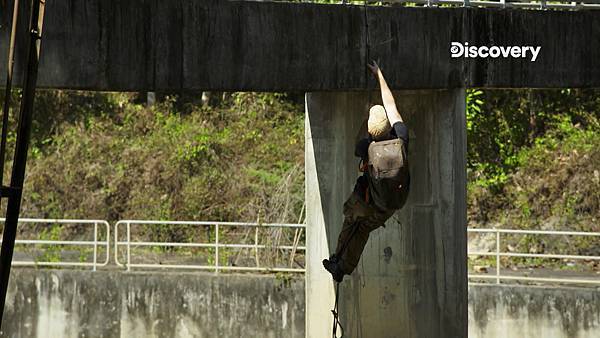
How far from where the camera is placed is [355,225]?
12961 mm

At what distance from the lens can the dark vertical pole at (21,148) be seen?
31.9 feet

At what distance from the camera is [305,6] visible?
1316 centimetres

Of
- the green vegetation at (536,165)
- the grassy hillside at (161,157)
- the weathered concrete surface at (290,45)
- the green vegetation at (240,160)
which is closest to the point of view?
the weathered concrete surface at (290,45)

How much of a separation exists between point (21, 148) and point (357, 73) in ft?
15.7

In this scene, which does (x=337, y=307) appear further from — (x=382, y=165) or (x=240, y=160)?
(x=240, y=160)

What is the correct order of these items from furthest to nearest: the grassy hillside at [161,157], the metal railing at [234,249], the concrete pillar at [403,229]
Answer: the grassy hillside at [161,157]
the metal railing at [234,249]
the concrete pillar at [403,229]

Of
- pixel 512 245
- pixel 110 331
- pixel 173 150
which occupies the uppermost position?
pixel 173 150

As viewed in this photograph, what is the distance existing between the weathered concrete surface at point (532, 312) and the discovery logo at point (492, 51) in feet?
23.6

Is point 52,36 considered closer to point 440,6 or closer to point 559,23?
point 440,6

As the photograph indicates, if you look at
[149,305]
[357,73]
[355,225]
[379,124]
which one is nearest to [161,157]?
[149,305]

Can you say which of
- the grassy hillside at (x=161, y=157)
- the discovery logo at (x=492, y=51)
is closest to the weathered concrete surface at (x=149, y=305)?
the grassy hillside at (x=161, y=157)

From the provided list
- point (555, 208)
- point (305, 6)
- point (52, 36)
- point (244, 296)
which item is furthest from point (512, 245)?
point (52, 36)

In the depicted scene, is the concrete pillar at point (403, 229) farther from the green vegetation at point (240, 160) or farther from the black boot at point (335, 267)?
the green vegetation at point (240, 160)

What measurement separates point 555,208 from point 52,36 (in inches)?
604
